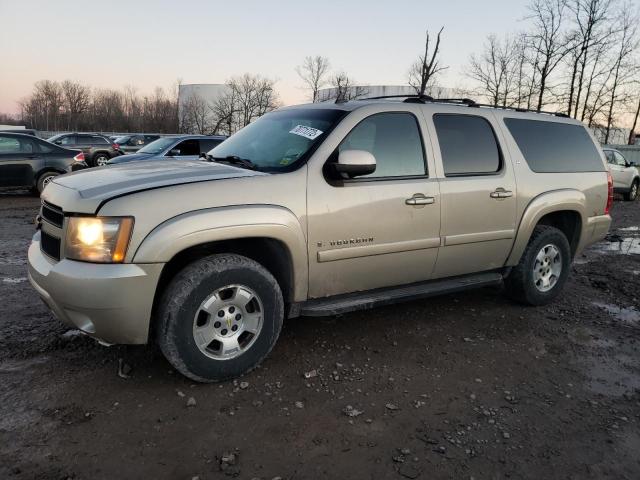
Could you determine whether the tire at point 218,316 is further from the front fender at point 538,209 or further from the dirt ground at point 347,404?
the front fender at point 538,209

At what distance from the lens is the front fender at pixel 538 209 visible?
177 inches

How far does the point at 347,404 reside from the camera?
298 cm

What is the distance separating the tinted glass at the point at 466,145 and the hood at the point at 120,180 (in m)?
1.64

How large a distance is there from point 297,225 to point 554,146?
9.95ft

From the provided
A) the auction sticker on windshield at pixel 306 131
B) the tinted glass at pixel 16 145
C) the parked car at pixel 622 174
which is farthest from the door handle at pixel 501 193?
the parked car at pixel 622 174

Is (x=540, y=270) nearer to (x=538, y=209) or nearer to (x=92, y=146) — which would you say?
(x=538, y=209)

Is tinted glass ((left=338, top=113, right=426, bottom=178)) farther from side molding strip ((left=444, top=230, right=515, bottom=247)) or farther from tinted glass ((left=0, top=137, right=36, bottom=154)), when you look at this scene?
tinted glass ((left=0, top=137, right=36, bottom=154))

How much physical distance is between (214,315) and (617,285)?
16.7 feet

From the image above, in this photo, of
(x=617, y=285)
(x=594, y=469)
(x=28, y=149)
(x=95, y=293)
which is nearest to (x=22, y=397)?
(x=95, y=293)

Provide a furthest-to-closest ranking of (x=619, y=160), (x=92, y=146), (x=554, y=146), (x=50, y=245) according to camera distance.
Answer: (x=92, y=146)
(x=619, y=160)
(x=554, y=146)
(x=50, y=245)

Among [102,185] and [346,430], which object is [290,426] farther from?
[102,185]

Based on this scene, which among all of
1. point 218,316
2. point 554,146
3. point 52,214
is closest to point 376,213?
point 218,316

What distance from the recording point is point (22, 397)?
2.93 m

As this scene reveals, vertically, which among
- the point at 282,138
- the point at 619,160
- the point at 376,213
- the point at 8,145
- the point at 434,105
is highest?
the point at 434,105
